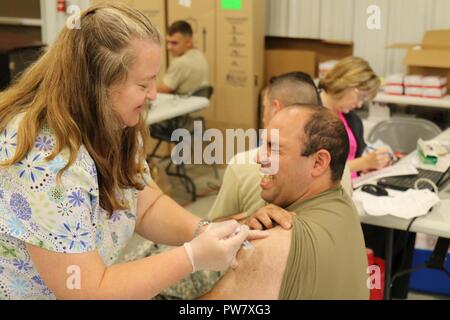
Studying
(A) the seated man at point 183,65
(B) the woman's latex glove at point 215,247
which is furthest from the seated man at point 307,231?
(A) the seated man at point 183,65

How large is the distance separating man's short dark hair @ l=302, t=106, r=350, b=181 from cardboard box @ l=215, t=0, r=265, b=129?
139 inches

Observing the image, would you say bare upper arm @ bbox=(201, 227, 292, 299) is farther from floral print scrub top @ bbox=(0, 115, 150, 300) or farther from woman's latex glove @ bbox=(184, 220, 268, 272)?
floral print scrub top @ bbox=(0, 115, 150, 300)

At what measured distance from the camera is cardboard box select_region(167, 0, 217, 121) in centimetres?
534

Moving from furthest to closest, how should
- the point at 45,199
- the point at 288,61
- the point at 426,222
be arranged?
the point at 288,61, the point at 426,222, the point at 45,199

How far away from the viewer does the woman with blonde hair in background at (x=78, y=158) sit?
1280 millimetres

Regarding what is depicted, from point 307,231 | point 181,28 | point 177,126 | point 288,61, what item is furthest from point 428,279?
point 181,28

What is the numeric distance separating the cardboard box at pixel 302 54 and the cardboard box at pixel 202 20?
498 millimetres

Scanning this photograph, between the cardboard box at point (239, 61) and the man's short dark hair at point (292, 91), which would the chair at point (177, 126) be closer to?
the cardboard box at point (239, 61)

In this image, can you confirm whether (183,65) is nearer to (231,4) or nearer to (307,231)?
(231,4)

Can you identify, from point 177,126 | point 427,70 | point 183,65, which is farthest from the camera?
point 183,65

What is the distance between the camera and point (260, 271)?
1523 mm

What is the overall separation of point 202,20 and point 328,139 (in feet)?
12.6
